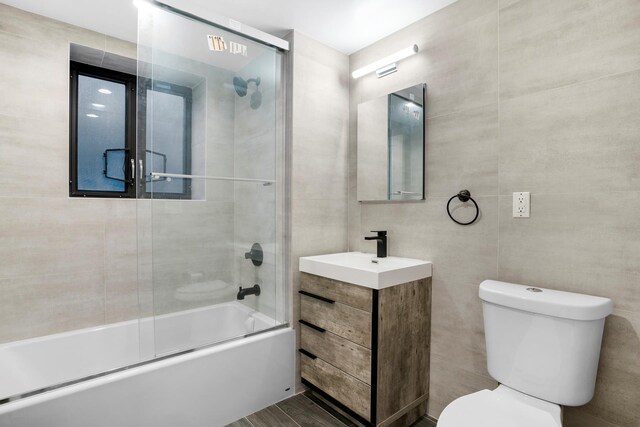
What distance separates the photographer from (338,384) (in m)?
1.82

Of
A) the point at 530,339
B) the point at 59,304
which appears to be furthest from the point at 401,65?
the point at 59,304

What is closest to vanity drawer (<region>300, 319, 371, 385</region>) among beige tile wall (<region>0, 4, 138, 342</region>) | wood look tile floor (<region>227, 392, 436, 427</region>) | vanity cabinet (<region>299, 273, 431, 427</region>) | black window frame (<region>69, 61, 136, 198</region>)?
vanity cabinet (<region>299, 273, 431, 427</region>)

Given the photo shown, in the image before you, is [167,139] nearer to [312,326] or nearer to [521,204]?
[312,326]

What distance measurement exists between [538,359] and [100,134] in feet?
9.44

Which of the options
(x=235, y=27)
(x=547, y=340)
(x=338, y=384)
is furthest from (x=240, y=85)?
(x=547, y=340)

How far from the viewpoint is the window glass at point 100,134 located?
7.34 feet

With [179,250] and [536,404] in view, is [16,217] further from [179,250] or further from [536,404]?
[536,404]

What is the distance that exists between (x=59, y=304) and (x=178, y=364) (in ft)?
3.35

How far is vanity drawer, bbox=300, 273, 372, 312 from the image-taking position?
1.67 metres

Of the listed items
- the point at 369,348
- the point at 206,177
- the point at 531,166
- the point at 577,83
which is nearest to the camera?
the point at 577,83

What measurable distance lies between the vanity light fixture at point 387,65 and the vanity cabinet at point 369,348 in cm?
134

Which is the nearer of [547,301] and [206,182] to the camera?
[547,301]

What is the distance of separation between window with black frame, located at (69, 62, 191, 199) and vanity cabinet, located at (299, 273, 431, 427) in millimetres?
1021

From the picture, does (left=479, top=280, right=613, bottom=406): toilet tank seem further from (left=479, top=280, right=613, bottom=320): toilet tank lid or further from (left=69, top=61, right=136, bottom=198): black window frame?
(left=69, top=61, right=136, bottom=198): black window frame
